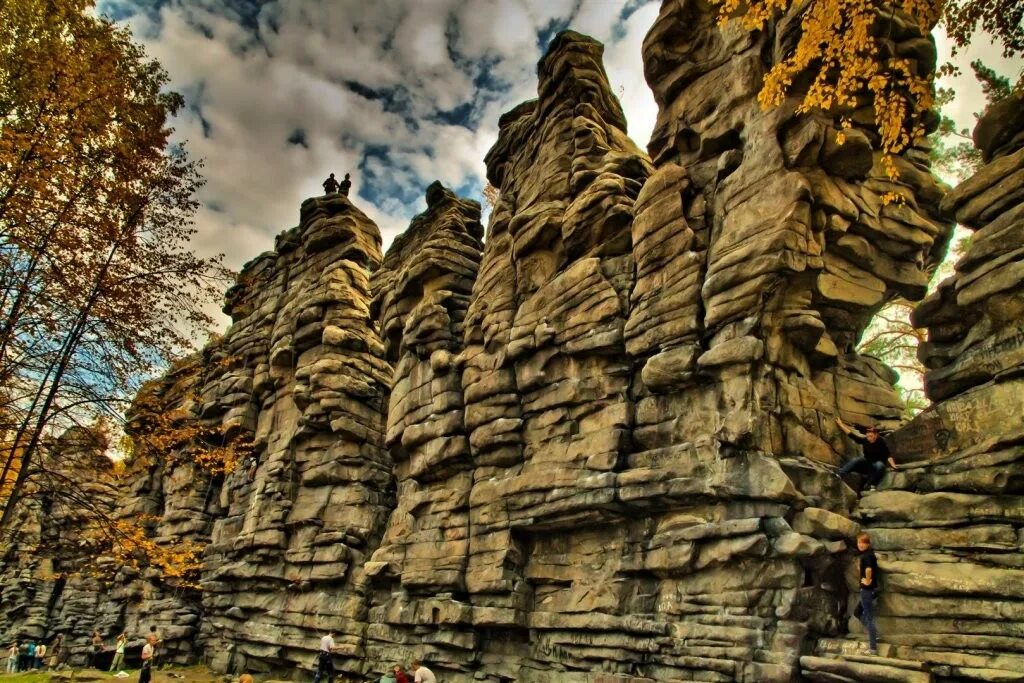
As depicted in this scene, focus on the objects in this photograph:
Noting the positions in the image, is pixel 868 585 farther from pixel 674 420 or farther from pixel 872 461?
pixel 674 420

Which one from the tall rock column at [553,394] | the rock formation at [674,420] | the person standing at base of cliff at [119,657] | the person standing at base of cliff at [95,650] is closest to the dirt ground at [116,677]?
Answer: the rock formation at [674,420]

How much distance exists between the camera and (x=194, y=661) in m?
34.5

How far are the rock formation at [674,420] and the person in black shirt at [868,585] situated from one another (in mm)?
404

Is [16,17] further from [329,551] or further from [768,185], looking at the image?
[329,551]

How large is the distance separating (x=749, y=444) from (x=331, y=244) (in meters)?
31.1

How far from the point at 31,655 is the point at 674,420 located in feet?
150

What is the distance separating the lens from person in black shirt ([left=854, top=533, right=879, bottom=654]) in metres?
12.0

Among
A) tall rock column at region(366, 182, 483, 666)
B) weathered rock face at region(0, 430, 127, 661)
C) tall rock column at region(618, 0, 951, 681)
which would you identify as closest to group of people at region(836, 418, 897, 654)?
tall rock column at region(618, 0, 951, 681)

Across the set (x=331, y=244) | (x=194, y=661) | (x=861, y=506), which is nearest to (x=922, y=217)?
(x=861, y=506)

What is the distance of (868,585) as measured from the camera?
40.0 feet

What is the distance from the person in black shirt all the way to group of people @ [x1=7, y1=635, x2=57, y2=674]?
4685 centimetres

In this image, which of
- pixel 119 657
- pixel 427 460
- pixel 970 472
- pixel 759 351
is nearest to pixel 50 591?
pixel 119 657

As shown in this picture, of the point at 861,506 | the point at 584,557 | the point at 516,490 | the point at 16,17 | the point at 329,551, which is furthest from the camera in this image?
the point at 329,551

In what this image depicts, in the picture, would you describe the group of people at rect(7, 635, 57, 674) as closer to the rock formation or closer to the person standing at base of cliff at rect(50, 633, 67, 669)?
the person standing at base of cliff at rect(50, 633, 67, 669)
